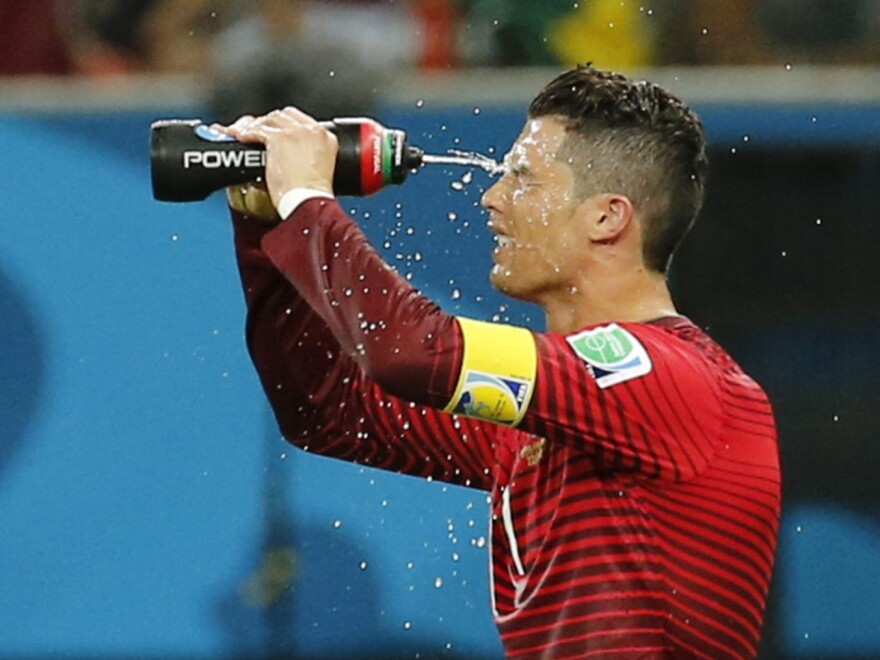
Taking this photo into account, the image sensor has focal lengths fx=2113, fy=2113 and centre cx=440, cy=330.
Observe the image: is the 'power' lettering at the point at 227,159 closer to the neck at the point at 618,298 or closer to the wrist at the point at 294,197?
the wrist at the point at 294,197

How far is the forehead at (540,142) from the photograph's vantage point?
12.0ft

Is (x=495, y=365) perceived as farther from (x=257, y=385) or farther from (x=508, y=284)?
(x=257, y=385)

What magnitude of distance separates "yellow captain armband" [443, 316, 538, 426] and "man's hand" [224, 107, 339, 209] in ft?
1.14

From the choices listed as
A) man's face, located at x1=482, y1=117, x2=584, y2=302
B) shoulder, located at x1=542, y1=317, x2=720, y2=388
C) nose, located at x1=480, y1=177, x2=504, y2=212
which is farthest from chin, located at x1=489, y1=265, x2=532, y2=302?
shoulder, located at x1=542, y1=317, x2=720, y2=388

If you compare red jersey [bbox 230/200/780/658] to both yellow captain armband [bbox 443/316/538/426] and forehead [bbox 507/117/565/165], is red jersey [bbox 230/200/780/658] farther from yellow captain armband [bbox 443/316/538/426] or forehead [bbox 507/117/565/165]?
forehead [bbox 507/117/565/165]

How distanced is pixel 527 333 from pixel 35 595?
2856 millimetres

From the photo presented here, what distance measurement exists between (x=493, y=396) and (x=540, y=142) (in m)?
0.62

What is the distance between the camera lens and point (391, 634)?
5.74 meters

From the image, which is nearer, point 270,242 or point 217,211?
point 270,242

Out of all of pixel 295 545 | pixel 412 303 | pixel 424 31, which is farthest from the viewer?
pixel 424 31

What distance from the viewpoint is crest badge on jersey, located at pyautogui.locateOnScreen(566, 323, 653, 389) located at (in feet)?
10.9

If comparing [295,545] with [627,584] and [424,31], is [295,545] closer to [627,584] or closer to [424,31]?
[424,31]

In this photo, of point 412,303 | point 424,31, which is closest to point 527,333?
point 412,303

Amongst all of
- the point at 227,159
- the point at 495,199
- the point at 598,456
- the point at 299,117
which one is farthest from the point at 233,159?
the point at 598,456
